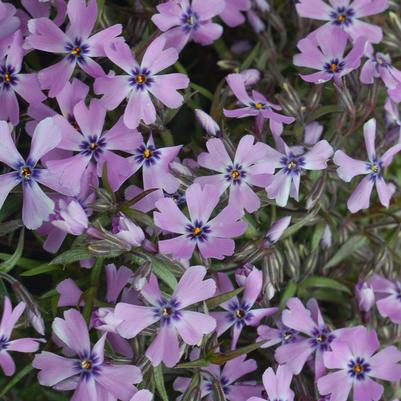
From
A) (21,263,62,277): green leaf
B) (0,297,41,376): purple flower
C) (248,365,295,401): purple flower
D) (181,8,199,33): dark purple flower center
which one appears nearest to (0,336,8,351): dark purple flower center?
(0,297,41,376): purple flower

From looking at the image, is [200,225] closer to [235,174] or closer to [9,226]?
[235,174]

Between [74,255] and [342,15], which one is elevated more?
[342,15]

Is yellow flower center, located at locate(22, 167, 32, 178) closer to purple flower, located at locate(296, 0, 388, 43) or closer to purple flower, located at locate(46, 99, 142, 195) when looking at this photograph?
purple flower, located at locate(46, 99, 142, 195)

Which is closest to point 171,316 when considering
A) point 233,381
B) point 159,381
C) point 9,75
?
point 159,381

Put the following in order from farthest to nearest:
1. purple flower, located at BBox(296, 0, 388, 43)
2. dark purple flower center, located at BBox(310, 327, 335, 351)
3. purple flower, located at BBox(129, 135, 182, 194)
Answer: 1. purple flower, located at BBox(296, 0, 388, 43)
2. dark purple flower center, located at BBox(310, 327, 335, 351)
3. purple flower, located at BBox(129, 135, 182, 194)

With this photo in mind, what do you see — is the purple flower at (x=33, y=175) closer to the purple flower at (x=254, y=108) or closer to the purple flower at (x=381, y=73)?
the purple flower at (x=254, y=108)

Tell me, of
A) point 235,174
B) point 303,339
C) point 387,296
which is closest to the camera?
point 235,174

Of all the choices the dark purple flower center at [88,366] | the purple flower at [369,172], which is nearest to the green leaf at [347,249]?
the purple flower at [369,172]
